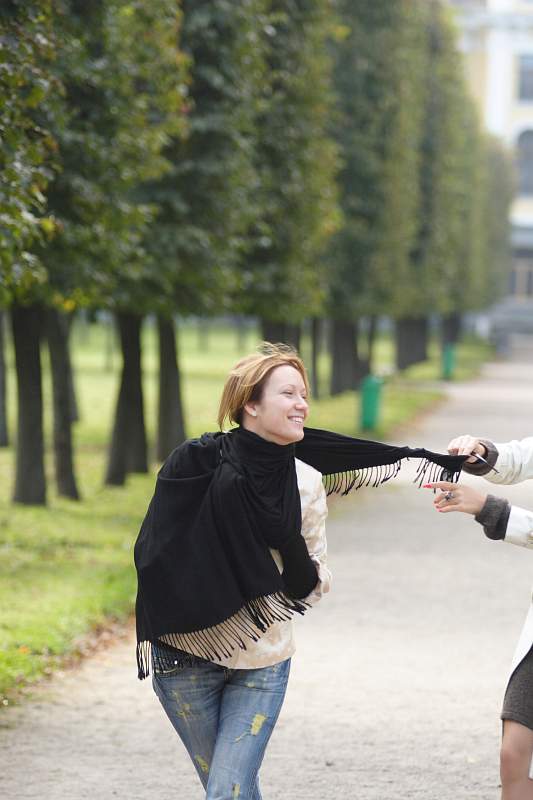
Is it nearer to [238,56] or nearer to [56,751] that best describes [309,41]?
[238,56]

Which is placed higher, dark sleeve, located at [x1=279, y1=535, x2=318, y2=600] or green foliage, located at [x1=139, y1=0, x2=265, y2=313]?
green foliage, located at [x1=139, y1=0, x2=265, y2=313]

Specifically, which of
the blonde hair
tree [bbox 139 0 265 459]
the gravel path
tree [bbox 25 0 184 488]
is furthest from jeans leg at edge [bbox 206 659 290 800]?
tree [bbox 139 0 265 459]

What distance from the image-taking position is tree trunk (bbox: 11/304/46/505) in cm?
1345

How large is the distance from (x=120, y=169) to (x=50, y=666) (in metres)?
5.39

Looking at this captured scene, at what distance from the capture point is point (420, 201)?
37.6m

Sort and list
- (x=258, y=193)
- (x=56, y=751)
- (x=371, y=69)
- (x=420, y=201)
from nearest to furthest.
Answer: (x=56, y=751), (x=258, y=193), (x=371, y=69), (x=420, y=201)

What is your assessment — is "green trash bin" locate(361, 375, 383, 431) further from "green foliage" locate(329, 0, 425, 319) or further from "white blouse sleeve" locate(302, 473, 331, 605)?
"white blouse sleeve" locate(302, 473, 331, 605)

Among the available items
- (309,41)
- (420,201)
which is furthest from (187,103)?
(420,201)

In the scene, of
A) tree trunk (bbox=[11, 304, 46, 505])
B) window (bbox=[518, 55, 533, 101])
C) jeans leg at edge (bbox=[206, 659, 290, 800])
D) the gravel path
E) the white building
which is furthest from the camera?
window (bbox=[518, 55, 533, 101])

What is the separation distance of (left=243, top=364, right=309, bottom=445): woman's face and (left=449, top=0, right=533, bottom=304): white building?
87.7m

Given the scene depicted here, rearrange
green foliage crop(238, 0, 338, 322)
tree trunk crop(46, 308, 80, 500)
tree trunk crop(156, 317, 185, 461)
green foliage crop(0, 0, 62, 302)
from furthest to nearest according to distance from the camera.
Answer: green foliage crop(238, 0, 338, 322) < tree trunk crop(156, 317, 185, 461) < tree trunk crop(46, 308, 80, 500) < green foliage crop(0, 0, 62, 302)

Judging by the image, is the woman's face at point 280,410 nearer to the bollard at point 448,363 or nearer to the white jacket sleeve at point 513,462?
the white jacket sleeve at point 513,462

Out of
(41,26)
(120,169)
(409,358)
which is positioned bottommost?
(409,358)

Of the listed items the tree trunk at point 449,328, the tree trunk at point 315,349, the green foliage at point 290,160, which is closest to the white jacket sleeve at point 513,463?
the green foliage at point 290,160
